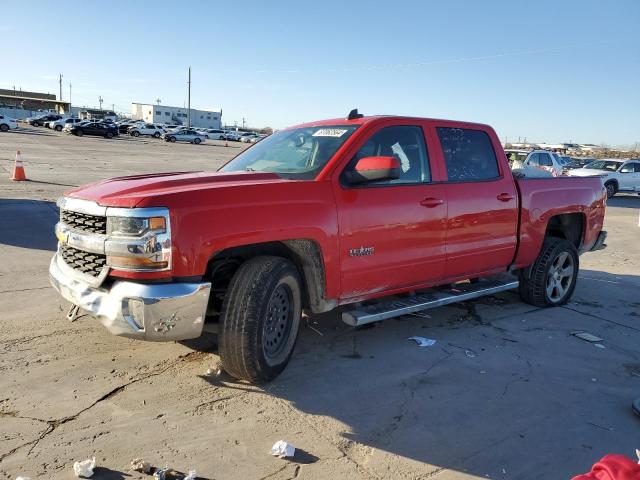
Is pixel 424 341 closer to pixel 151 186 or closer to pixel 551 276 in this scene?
pixel 551 276

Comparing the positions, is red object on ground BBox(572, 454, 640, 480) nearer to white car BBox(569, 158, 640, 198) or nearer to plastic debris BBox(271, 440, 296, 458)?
plastic debris BBox(271, 440, 296, 458)

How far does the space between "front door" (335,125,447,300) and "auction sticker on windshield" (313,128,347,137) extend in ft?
0.84

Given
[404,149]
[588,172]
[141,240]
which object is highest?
[404,149]

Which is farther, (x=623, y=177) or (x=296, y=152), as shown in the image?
(x=623, y=177)

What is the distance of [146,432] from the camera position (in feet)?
10.8

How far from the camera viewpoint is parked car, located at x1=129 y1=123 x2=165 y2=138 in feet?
207

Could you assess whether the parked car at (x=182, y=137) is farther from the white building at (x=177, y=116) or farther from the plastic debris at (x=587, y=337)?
the white building at (x=177, y=116)

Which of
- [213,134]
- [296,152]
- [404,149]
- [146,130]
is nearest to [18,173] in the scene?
[296,152]

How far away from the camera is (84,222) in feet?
12.3

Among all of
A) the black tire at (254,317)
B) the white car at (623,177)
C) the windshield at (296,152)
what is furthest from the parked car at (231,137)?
the black tire at (254,317)

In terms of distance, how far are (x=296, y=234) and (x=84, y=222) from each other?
4.77 feet

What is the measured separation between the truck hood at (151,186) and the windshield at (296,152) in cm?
29

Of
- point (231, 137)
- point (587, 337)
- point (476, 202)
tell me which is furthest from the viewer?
point (231, 137)

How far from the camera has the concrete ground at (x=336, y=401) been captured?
10.2 feet
